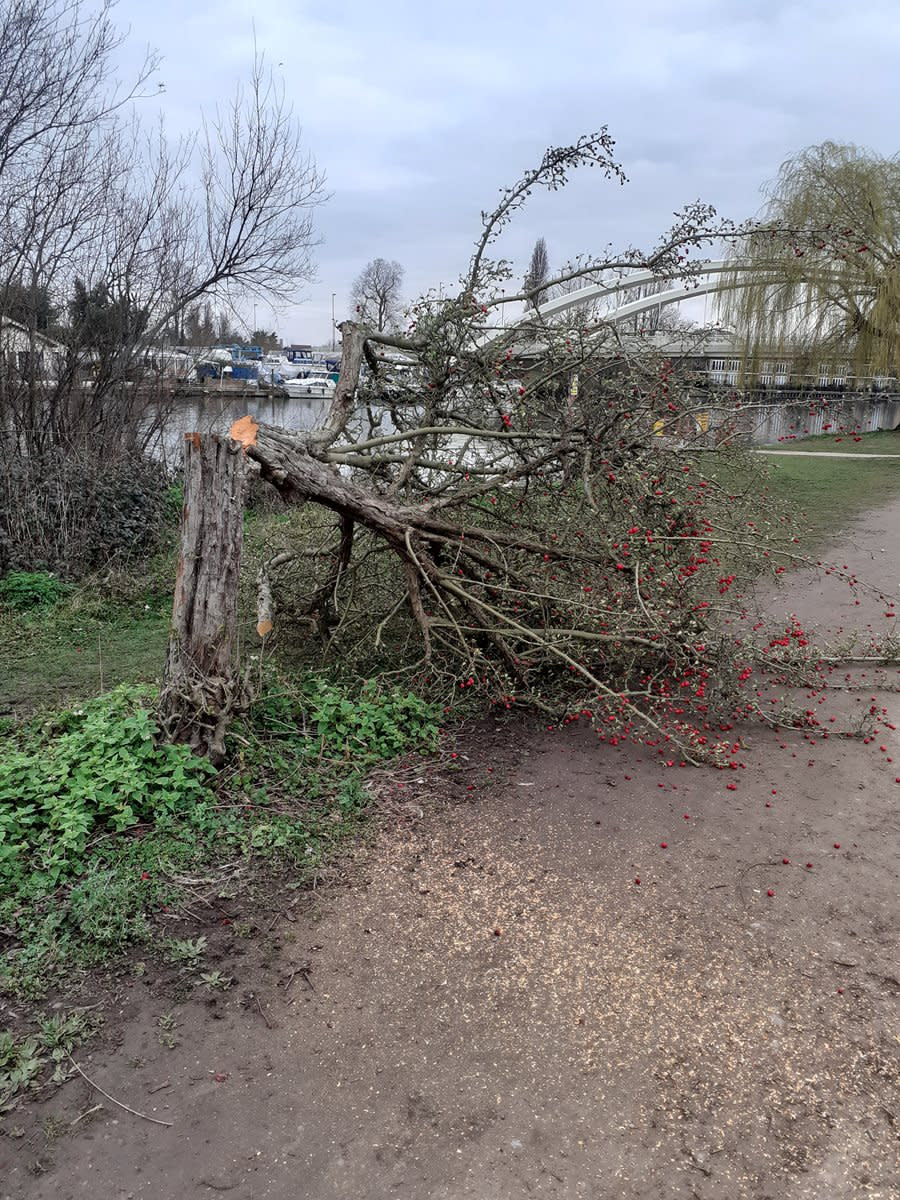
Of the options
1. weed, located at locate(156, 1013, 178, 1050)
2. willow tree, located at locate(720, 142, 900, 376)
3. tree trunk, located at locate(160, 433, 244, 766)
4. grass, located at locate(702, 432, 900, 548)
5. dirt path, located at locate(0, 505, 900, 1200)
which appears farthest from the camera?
willow tree, located at locate(720, 142, 900, 376)

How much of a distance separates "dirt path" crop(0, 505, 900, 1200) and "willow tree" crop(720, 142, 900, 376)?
2323 cm

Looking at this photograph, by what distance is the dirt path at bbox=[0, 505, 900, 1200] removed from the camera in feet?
7.40

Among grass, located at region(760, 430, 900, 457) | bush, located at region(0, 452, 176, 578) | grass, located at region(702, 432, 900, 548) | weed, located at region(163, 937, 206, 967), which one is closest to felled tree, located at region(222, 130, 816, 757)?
grass, located at region(702, 432, 900, 548)

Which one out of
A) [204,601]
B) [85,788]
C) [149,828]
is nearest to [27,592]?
[204,601]

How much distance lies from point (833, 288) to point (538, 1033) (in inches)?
1066

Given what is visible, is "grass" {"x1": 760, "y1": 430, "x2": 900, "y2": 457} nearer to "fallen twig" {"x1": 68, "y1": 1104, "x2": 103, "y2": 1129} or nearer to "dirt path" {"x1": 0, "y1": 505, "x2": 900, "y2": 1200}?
"dirt path" {"x1": 0, "y1": 505, "x2": 900, "y2": 1200}

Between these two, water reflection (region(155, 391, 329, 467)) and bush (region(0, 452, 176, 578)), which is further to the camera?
water reflection (region(155, 391, 329, 467))

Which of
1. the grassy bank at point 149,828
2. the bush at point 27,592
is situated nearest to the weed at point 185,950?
the grassy bank at point 149,828

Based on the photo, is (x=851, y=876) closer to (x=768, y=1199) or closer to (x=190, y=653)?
(x=768, y=1199)

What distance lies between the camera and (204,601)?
13.8 ft

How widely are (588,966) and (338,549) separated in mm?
3862

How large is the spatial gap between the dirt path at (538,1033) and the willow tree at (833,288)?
23.2 metres

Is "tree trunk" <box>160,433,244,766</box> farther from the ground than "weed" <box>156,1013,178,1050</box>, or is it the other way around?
"tree trunk" <box>160,433,244,766</box>

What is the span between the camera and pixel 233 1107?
7.99ft
